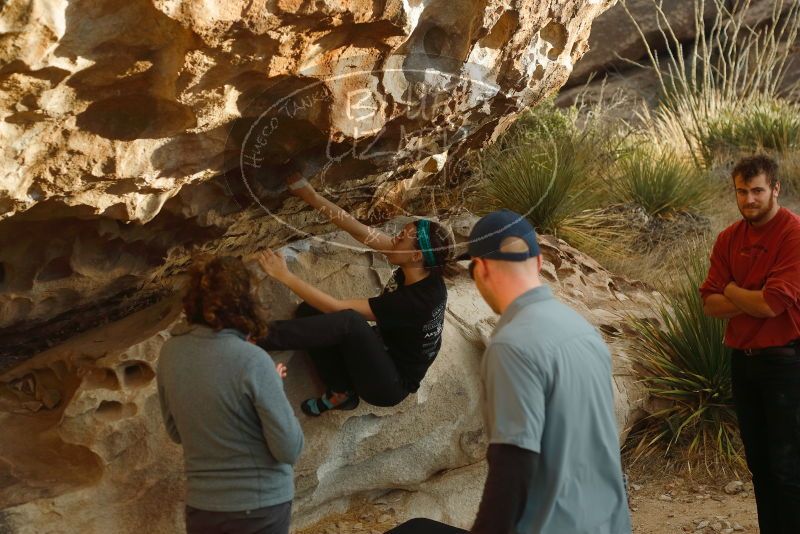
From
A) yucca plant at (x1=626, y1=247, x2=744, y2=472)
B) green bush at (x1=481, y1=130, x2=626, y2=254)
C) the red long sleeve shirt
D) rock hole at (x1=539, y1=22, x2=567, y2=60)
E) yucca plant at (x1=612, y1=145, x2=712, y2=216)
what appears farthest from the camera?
yucca plant at (x1=612, y1=145, x2=712, y2=216)

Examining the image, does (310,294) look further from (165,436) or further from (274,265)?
(165,436)

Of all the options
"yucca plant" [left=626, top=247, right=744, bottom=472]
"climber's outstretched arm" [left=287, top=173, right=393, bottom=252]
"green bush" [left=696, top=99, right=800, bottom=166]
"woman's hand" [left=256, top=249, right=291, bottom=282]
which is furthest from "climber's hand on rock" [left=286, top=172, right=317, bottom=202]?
"green bush" [left=696, top=99, right=800, bottom=166]

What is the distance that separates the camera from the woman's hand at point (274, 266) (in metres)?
4.00

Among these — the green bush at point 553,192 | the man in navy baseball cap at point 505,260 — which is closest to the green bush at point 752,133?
the green bush at point 553,192

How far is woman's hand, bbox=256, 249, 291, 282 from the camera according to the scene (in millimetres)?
4000

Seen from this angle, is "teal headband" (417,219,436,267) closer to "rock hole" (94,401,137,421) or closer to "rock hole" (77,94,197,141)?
"rock hole" (77,94,197,141)

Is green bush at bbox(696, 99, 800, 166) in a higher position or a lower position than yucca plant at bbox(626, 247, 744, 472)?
higher

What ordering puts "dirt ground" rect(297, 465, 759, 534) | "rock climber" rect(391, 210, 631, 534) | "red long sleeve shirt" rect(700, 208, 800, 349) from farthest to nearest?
"dirt ground" rect(297, 465, 759, 534)
"red long sleeve shirt" rect(700, 208, 800, 349)
"rock climber" rect(391, 210, 631, 534)

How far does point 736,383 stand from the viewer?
4.09 meters

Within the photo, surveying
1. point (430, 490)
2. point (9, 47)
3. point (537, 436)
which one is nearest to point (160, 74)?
point (9, 47)

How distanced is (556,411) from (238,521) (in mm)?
1170

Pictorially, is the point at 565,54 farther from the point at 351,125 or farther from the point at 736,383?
the point at 736,383

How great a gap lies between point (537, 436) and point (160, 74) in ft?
5.70

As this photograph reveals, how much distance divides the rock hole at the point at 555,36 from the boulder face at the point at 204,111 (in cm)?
1
